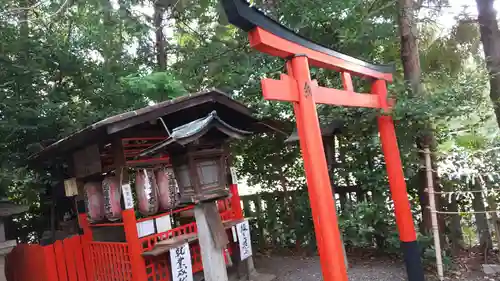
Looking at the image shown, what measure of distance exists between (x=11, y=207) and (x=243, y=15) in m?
4.35

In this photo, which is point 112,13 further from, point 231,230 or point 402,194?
point 402,194

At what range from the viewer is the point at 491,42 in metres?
5.70

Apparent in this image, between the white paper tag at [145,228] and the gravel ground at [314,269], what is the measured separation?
265 cm

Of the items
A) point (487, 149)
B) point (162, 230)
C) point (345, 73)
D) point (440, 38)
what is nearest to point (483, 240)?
point (487, 149)

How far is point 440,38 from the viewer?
6746 millimetres

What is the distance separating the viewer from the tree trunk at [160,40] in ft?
33.5

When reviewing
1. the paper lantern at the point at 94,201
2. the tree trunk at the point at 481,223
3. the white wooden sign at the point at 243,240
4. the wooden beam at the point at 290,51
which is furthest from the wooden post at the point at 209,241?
the tree trunk at the point at 481,223

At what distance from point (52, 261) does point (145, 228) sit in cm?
184

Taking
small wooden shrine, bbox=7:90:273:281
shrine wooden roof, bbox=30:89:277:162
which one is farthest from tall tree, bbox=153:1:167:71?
small wooden shrine, bbox=7:90:273:281

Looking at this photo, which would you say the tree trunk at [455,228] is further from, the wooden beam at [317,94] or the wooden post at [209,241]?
the wooden post at [209,241]

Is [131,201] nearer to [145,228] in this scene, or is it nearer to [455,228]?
[145,228]

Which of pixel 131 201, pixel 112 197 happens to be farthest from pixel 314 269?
pixel 112 197

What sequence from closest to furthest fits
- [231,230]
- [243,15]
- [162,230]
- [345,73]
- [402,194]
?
[243,15]
[345,73]
[402,194]
[162,230]
[231,230]

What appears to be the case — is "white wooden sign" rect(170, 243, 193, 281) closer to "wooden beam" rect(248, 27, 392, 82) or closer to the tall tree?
"wooden beam" rect(248, 27, 392, 82)
